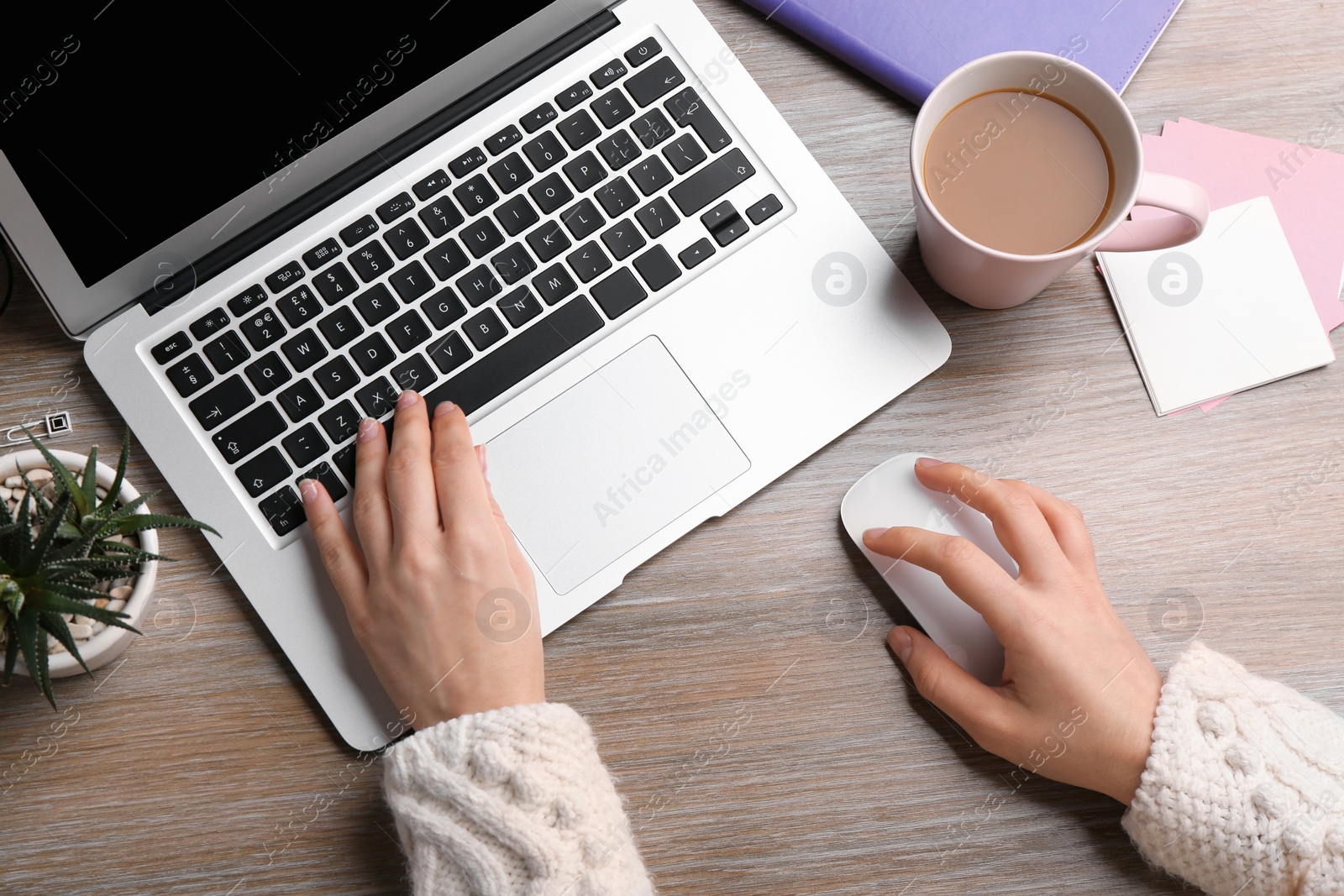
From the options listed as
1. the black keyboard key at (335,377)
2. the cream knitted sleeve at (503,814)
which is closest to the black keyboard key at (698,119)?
the black keyboard key at (335,377)

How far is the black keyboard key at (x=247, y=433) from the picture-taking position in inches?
24.8

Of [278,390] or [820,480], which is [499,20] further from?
[820,480]

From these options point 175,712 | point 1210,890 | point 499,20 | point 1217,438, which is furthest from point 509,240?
point 1210,890

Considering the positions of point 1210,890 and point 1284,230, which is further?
point 1284,230

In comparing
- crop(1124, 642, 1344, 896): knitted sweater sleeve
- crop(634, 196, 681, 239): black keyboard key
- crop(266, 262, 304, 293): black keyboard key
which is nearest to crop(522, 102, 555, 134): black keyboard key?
crop(634, 196, 681, 239): black keyboard key

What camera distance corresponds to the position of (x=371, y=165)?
0.68 m

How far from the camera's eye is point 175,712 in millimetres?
646

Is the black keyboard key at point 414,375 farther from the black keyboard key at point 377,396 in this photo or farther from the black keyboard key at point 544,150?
the black keyboard key at point 544,150

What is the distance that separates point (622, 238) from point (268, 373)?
0.28 metres

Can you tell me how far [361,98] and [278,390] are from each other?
0.23m

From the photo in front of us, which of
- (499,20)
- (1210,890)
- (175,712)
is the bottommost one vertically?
(1210,890)

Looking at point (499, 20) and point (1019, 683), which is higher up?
point (499, 20)

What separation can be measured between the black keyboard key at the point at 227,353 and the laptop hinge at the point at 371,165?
0.05 meters

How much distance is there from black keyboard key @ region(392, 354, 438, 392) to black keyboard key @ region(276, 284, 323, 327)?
0.25ft
